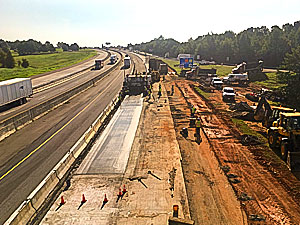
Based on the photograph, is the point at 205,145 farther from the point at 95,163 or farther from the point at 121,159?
the point at 95,163

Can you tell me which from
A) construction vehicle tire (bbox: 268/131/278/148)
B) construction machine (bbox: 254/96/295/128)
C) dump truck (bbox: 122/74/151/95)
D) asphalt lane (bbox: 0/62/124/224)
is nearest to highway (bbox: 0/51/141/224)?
asphalt lane (bbox: 0/62/124/224)

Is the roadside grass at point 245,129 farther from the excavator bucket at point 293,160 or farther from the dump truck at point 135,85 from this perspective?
the dump truck at point 135,85

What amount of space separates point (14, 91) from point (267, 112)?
1278 inches

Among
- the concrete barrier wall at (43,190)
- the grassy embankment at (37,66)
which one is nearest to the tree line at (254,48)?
the grassy embankment at (37,66)

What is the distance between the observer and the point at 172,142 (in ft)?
71.2

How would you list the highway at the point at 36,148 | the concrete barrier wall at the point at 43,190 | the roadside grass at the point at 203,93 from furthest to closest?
the roadside grass at the point at 203,93
the highway at the point at 36,148
the concrete barrier wall at the point at 43,190

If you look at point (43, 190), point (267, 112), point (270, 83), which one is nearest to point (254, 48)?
point (270, 83)

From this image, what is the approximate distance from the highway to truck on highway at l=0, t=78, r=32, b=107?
661 centimetres

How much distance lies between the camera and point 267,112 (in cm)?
2522

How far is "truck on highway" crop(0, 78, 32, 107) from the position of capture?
108ft

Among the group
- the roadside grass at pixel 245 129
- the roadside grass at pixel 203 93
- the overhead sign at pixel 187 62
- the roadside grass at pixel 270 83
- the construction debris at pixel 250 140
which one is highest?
the overhead sign at pixel 187 62

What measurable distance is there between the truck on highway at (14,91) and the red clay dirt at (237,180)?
23327 mm

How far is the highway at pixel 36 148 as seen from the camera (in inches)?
577

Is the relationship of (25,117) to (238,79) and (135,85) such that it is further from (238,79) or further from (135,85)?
(238,79)
